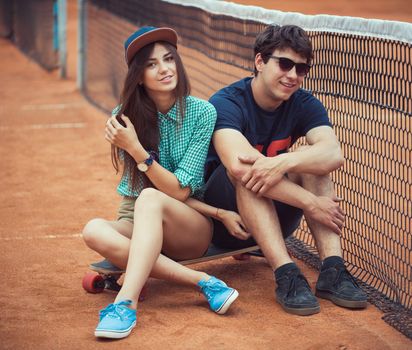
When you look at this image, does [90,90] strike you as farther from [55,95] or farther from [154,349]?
[154,349]

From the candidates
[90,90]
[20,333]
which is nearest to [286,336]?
[20,333]

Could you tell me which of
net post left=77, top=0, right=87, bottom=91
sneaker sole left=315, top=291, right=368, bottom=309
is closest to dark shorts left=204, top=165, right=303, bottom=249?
sneaker sole left=315, top=291, right=368, bottom=309

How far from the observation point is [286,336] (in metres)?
4.22

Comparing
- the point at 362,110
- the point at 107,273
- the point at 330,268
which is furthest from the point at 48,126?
the point at 330,268

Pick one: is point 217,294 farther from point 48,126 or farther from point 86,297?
point 48,126

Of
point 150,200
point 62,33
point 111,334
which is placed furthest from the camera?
point 62,33

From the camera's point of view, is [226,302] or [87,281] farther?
[87,281]

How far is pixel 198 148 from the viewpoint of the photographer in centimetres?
464

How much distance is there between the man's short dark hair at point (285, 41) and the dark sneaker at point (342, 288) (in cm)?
111

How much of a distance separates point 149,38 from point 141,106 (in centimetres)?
35

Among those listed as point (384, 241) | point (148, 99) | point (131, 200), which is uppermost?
point (148, 99)

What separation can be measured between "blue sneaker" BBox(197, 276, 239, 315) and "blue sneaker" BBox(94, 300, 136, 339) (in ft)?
1.41

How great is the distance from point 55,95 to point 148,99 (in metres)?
8.39

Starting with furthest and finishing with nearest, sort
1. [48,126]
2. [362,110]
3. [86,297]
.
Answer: [48,126] → [362,110] → [86,297]
